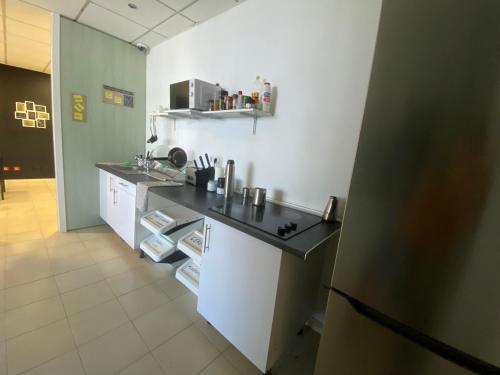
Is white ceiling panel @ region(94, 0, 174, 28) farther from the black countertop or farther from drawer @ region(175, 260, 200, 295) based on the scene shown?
drawer @ region(175, 260, 200, 295)

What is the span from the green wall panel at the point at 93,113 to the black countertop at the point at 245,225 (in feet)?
3.62

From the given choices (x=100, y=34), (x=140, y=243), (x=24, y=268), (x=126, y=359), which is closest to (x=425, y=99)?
(x=126, y=359)

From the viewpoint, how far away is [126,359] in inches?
48.2

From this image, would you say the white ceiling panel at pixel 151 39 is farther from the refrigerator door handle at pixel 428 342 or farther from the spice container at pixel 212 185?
the refrigerator door handle at pixel 428 342

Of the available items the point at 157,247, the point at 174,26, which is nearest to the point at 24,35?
the point at 174,26

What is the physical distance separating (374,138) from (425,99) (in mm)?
157

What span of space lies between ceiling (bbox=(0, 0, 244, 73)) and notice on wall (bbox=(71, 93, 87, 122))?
0.78 metres

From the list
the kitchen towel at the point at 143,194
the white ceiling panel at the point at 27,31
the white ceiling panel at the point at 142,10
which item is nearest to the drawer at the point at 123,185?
the kitchen towel at the point at 143,194

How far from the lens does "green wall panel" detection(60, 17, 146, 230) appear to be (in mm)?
2412

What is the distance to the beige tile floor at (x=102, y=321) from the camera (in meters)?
1.20

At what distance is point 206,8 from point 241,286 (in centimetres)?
224

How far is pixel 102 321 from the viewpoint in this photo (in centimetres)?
145

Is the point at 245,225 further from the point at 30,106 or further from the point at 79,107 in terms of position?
the point at 30,106

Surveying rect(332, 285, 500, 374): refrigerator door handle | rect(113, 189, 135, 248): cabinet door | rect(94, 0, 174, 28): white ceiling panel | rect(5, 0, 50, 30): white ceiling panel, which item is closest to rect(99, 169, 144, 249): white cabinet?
rect(113, 189, 135, 248): cabinet door
